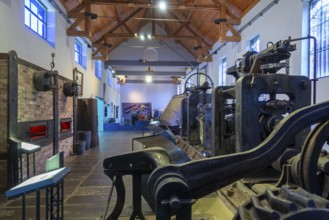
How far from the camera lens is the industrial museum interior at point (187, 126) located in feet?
3.36

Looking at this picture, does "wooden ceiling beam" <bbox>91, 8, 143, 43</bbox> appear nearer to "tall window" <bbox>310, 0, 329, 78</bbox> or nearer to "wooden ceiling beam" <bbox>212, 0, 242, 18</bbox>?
"wooden ceiling beam" <bbox>212, 0, 242, 18</bbox>

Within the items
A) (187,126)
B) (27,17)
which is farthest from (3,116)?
(187,126)

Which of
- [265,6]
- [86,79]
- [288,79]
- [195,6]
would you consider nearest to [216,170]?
[288,79]

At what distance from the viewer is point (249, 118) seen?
2.33 meters

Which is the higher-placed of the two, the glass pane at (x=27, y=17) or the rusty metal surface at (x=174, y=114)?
the glass pane at (x=27, y=17)

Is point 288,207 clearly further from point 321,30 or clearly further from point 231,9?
point 231,9

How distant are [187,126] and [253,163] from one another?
418 cm

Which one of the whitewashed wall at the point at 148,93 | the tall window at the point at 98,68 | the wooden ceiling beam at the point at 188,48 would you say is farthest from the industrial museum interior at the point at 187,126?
the whitewashed wall at the point at 148,93

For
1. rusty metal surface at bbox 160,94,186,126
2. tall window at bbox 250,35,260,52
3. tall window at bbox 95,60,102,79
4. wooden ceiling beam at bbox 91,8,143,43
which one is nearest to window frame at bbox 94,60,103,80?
tall window at bbox 95,60,102,79

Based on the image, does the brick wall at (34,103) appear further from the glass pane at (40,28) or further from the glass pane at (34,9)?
the glass pane at (34,9)

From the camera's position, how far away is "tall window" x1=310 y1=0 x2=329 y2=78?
5.05 m

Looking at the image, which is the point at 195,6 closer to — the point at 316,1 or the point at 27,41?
the point at 316,1

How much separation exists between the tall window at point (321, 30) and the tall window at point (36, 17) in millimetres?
5650

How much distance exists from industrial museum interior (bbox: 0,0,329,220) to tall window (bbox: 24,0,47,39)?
44mm
